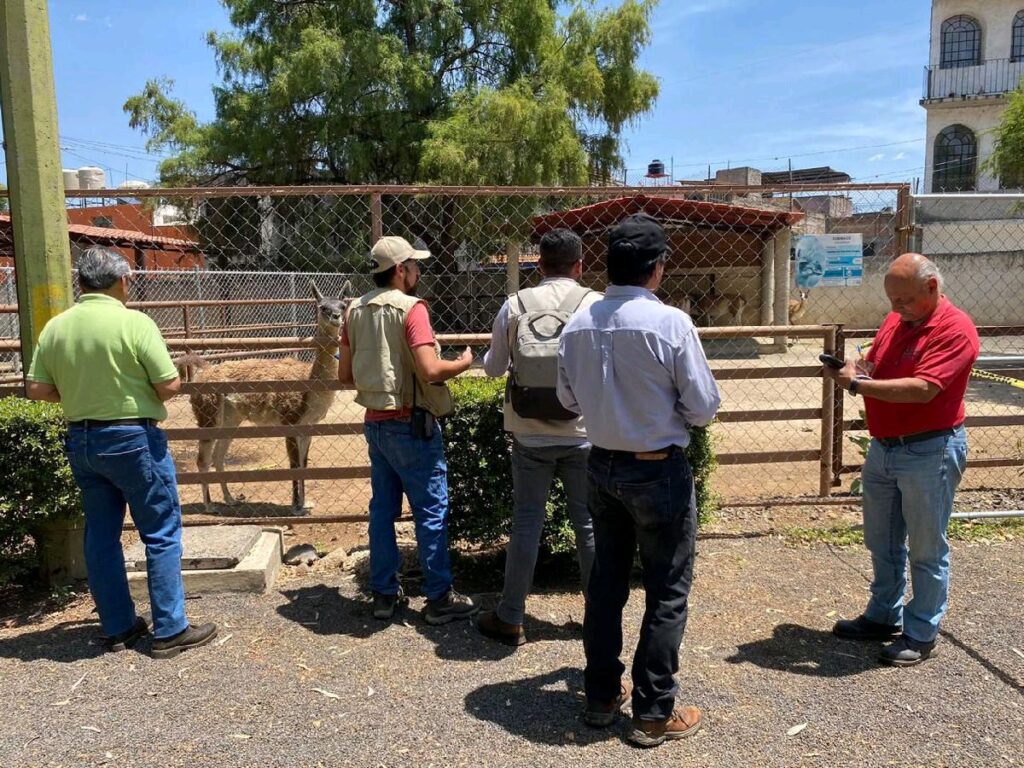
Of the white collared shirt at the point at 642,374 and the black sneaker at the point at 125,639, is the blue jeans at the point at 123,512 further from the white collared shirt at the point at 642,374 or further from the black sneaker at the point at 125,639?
the white collared shirt at the point at 642,374

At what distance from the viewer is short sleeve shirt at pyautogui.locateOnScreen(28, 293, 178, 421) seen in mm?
3490

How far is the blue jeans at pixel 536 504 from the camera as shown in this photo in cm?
351

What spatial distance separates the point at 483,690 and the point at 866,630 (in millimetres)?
1876

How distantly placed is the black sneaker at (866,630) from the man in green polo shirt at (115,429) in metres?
3.12

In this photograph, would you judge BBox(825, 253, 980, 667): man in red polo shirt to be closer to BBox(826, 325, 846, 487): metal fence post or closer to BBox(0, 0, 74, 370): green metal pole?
BBox(826, 325, 846, 487): metal fence post

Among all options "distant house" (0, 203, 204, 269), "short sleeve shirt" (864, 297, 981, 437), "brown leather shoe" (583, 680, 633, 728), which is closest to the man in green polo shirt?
"brown leather shoe" (583, 680, 633, 728)

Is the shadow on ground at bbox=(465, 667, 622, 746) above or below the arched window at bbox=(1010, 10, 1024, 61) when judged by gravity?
below

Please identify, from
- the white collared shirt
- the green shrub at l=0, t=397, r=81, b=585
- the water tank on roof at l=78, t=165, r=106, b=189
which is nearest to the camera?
the white collared shirt

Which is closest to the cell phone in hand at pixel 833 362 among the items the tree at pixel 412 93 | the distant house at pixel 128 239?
the distant house at pixel 128 239

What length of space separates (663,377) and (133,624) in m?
2.87

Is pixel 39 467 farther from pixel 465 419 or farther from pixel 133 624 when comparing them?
pixel 465 419

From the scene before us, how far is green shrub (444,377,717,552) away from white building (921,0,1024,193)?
34.9m

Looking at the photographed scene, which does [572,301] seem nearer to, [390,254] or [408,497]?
[390,254]

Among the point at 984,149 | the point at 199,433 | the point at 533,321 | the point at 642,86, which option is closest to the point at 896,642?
the point at 533,321
